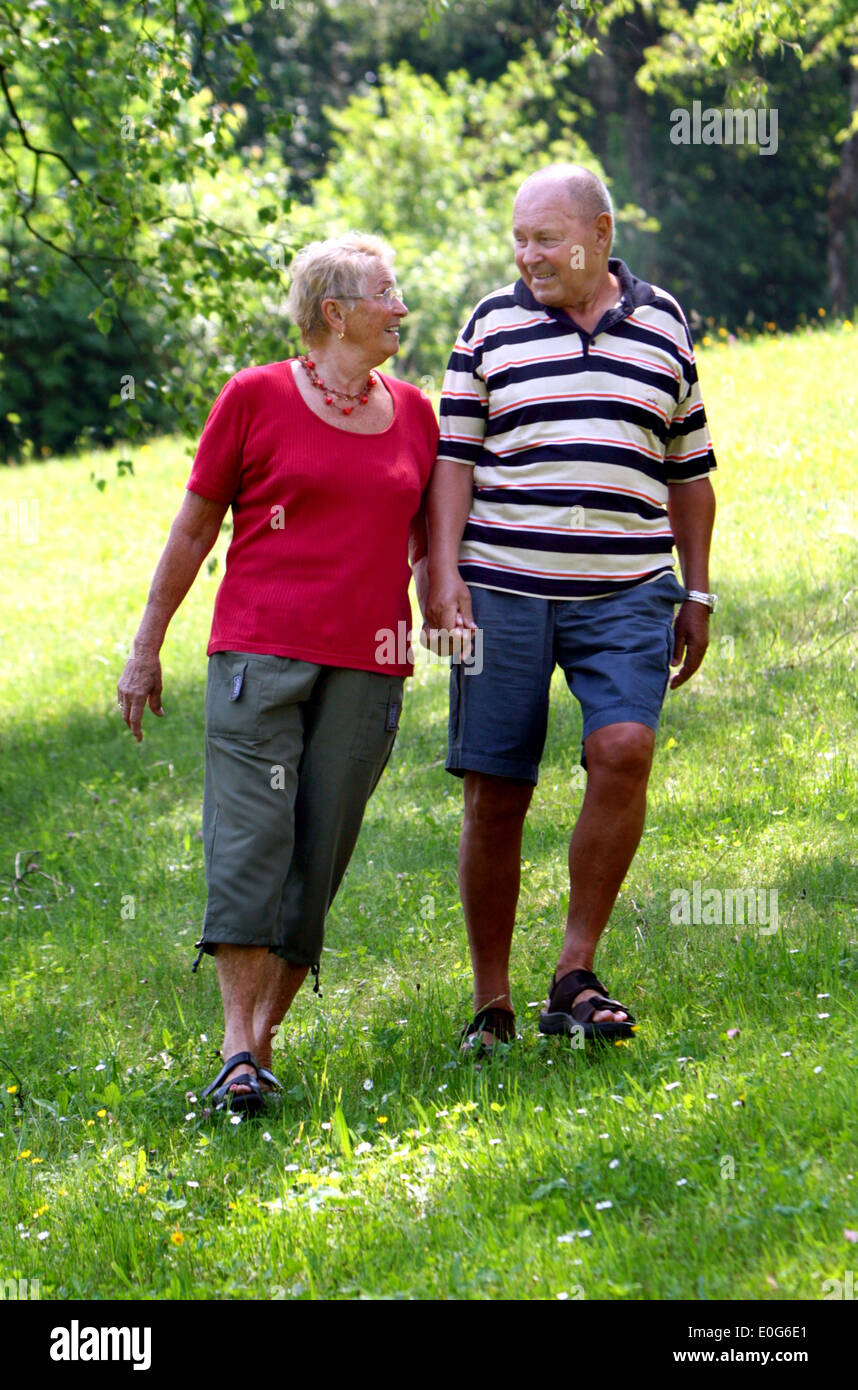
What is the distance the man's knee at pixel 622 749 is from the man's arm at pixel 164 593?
1152mm

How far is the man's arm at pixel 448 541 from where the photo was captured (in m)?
4.01

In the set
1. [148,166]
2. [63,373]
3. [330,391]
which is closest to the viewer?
[330,391]

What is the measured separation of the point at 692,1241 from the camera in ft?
9.15

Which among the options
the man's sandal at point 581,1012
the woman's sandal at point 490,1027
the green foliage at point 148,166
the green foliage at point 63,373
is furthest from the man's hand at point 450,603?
the green foliage at point 63,373

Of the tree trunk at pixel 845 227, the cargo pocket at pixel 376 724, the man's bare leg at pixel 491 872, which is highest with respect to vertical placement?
the tree trunk at pixel 845 227

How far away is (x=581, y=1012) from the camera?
3902 millimetres

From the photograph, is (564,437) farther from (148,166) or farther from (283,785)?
(148,166)

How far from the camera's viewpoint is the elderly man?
397cm

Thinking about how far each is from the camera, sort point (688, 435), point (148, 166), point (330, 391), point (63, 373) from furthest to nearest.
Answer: point (63, 373)
point (148, 166)
point (688, 435)
point (330, 391)

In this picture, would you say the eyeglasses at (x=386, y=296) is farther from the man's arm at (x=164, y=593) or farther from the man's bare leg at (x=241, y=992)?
the man's bare leg at (x=241, y=992)

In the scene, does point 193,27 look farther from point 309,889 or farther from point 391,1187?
point 391,1187

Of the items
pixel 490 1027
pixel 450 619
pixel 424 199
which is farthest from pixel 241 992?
pixel 424 199

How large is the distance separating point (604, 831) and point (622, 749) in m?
0.23
